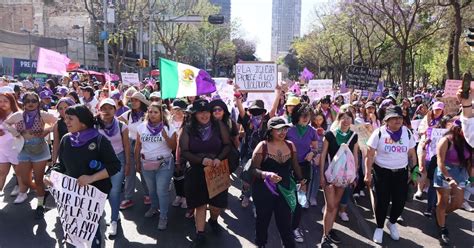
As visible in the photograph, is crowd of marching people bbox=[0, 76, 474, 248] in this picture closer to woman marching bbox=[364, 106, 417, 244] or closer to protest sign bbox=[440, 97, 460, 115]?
woman marching bbox=[364, 106, 417, 244]

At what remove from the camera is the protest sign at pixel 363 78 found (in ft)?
35.7

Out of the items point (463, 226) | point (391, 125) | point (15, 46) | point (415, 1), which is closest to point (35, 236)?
point (391, 125)

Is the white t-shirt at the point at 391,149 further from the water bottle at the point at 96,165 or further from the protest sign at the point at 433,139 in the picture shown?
the water bottle at the point at 96,165

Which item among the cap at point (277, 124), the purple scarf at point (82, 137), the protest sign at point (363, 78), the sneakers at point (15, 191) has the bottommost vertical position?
the sneakers at point (15, 191)

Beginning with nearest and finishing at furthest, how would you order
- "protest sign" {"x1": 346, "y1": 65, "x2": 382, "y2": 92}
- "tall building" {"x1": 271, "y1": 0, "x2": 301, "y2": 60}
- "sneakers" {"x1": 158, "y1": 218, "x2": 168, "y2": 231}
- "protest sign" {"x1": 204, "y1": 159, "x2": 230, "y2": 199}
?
"protest sign" {"x1": 204, "y1": 159, "x2": 230, "y2": 199} < "sneakers" {"x1": 158, "y1": 218, "x2": 168, "y2": 231} < "protest sign" {"x1": 346, "y1": 65, "x2": 382, "y2": 92} < "tall building" {"x1": 271, "y1": 0, "x2": 301, "y2": 60}

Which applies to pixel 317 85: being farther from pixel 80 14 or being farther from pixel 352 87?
pixel 80 14

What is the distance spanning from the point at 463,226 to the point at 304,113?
9.32 ft

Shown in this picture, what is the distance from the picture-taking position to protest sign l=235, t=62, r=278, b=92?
6953mm

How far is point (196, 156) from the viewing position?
4574mm

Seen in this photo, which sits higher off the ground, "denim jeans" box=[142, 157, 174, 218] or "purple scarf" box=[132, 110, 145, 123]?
"purple scarf" box=[132, 110, 145, 123]

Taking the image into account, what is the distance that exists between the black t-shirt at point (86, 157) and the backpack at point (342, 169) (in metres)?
2.37

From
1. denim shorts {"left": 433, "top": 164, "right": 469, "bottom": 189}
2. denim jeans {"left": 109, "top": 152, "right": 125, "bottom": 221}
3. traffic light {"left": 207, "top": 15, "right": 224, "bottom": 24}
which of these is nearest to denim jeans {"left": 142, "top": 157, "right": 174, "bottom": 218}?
denim jeans {"left": 109, "top": 152, "right": 125, "bottom": 221}

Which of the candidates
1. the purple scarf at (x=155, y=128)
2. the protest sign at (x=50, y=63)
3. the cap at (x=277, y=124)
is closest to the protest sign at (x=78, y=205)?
the purple scarf at (x=155, y=128)

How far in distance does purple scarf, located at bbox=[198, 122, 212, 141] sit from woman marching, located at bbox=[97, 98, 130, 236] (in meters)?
1.07
